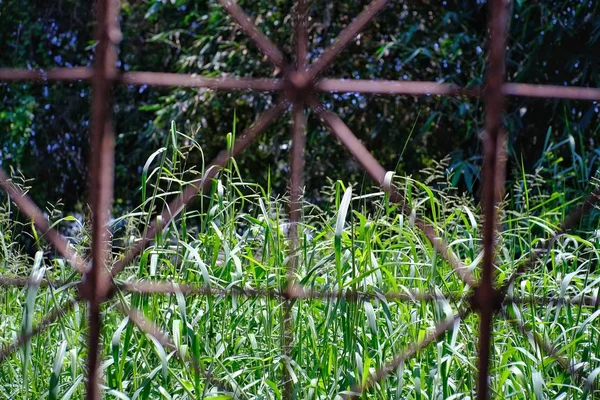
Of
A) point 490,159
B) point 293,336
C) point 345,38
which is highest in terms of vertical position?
point 345,38

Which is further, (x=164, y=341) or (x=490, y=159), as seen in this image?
(x=164, y=341)

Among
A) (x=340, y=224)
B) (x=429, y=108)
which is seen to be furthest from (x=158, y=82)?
(x=429, y=108)

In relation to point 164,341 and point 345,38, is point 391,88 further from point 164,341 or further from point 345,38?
point 164,341

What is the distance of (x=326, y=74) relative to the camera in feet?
11.6

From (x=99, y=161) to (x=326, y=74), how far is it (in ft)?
9.36

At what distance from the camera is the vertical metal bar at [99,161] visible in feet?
2.37

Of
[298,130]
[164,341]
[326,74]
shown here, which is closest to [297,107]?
[298,130]

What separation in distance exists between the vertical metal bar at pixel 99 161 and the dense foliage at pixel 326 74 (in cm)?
172

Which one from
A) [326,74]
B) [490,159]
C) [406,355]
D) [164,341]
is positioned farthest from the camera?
[326,74]

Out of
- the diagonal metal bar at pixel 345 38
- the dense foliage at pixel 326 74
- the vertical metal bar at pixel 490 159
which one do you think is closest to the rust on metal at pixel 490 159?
the vertical metal bar at pixel 490 159

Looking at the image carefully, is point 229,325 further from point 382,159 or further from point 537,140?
point 382,159

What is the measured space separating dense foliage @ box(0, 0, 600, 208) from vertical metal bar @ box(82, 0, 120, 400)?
5.64 ft

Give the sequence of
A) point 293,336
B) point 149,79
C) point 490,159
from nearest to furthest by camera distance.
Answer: point 490,159 → point 149,79 → point 293,336

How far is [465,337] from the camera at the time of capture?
1188 mm
